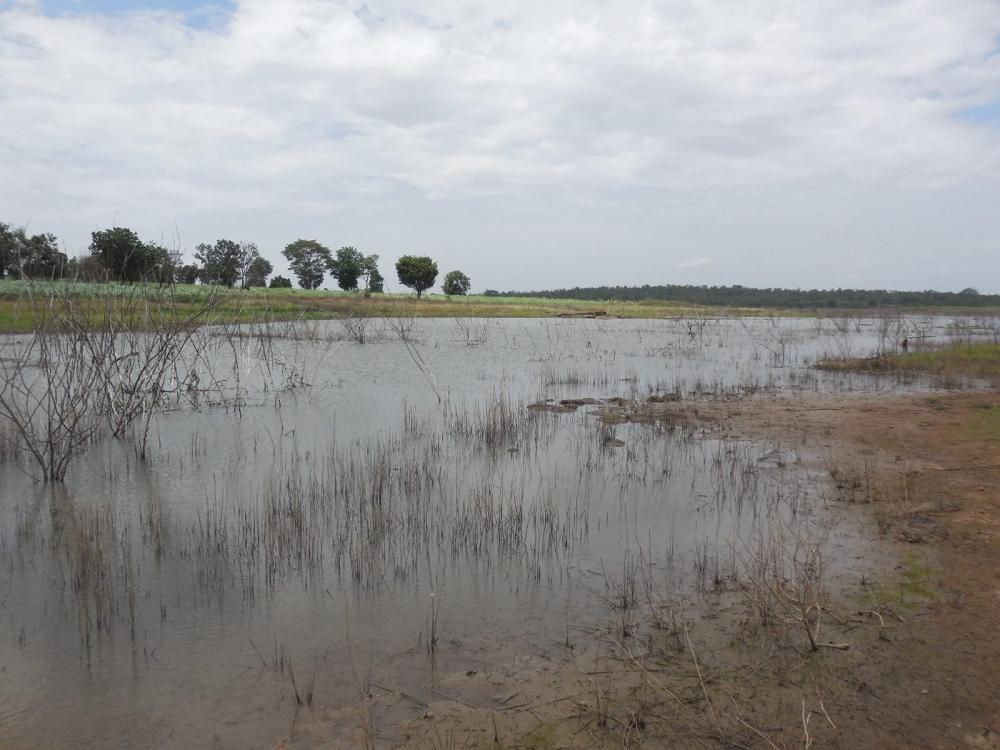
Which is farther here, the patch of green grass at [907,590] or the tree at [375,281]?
the tree at [375,281]

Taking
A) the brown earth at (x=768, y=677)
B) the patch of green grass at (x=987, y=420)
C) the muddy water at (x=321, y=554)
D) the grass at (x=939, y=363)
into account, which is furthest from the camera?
the grass at (x=939, y=363)

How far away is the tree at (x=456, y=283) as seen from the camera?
96.0 meters

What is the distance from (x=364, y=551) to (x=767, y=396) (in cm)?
1293

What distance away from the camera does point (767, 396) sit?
1638 cm

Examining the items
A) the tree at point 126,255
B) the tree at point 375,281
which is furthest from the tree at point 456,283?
the tree at point 126,255

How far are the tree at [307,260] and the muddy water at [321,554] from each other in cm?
8469

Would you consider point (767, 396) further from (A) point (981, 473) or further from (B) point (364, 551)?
(B) point (364, 551)

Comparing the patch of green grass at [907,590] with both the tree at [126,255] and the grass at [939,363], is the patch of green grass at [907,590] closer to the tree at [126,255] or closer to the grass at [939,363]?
the tree at [126,255]

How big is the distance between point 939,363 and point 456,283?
262ft

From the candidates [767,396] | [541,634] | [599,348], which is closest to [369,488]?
[541,634]

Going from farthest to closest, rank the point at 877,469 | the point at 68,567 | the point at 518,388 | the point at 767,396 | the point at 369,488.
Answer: the point at 518,388, the point at 767,396, the point at 877,469, the point at 369,488, the point at 68,567

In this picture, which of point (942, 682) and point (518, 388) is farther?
point (518, 388)

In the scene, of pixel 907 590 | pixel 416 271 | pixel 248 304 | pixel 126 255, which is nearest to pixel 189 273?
pixel 126 255

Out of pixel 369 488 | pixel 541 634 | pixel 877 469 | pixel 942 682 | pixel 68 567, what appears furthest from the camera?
pixel 877 469
